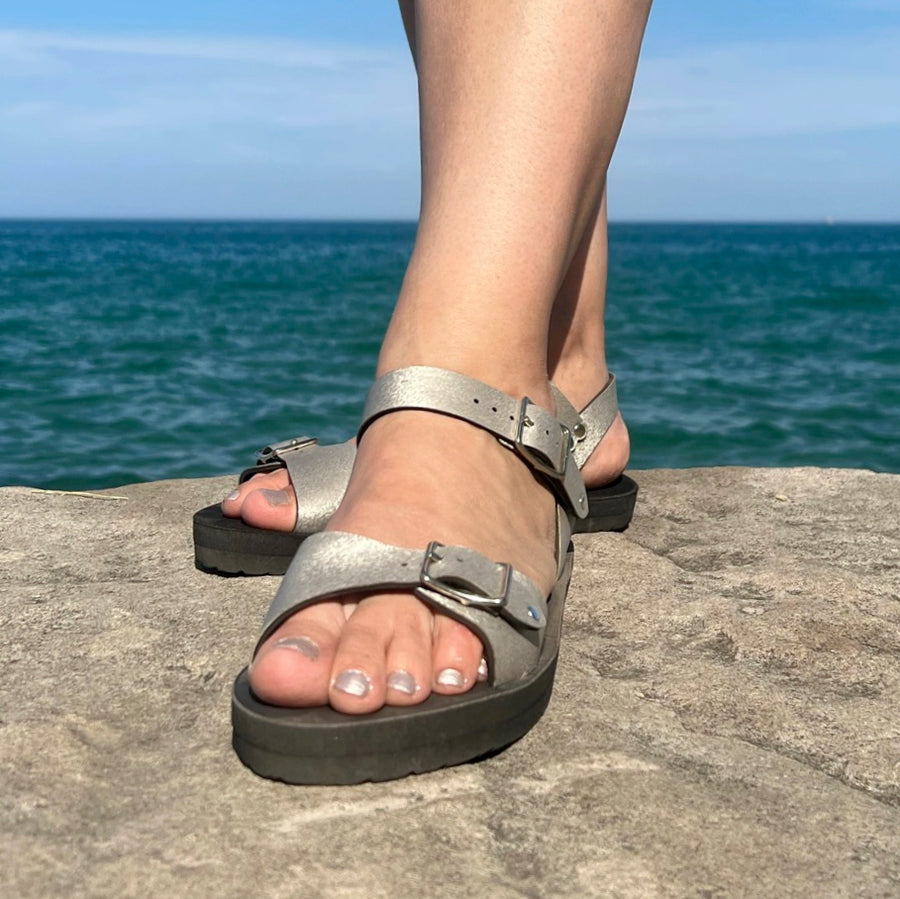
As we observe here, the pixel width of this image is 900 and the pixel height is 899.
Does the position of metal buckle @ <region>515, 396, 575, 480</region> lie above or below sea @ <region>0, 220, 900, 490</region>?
above

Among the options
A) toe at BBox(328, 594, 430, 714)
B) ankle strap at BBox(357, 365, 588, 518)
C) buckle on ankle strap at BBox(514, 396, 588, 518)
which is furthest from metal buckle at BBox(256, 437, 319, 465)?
toe at BBox(328, 594, 430, 714)

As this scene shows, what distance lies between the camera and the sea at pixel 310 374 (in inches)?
239

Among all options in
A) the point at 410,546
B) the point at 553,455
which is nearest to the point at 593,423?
the point at 553,455

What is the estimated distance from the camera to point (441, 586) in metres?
0.96

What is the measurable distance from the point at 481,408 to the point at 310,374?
8114 mm

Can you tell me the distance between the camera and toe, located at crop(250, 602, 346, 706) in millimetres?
870

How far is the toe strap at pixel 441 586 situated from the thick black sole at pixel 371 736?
5cm

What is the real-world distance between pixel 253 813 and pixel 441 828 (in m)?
0.14

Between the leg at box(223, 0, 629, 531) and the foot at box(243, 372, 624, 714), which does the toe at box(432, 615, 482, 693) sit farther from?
the leg at box(223, 0, 629, 531)

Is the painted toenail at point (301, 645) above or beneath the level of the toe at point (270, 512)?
above

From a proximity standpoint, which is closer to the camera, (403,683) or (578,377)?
(403,683)

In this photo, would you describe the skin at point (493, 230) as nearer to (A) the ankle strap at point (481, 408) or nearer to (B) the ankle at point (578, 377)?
(A) the ankle strap at point (481, 408)

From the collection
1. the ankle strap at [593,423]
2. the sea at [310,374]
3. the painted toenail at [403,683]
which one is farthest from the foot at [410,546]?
the sea at [310,374]

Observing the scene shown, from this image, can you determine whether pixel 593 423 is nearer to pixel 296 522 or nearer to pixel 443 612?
pixel 296 522
